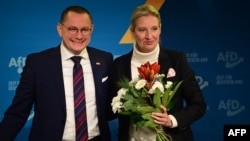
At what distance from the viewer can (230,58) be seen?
3.63 metres

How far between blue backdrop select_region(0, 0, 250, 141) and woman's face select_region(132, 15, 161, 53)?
122 centimetres

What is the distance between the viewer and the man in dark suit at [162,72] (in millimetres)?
2158

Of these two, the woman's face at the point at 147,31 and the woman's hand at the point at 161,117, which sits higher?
the woman's face at the point at 147,31

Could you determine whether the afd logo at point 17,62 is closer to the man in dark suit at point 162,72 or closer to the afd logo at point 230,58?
the man in dark suit at point 162,72

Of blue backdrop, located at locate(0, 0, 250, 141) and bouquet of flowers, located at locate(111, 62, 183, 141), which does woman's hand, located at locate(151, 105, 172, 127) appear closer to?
bouquet of flowers, located at locate(111, 62, 183, 141)

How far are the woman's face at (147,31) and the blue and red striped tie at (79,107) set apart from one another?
45 centimetres

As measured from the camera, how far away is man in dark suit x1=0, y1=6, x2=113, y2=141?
Answer: 222 centimetres

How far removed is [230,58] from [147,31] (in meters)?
1.68

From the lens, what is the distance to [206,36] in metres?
3.59

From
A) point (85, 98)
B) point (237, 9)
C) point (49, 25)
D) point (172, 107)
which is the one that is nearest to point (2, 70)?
point (49, 25)

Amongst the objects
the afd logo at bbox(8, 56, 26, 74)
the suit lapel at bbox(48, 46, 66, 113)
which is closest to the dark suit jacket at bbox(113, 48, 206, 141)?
the suit lapel at bbox(48, 46, 66, 113)

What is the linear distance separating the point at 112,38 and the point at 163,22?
53cm

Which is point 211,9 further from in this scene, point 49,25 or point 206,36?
point 49,25

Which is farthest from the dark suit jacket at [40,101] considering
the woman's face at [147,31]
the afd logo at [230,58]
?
the afd logo at [230,58]
